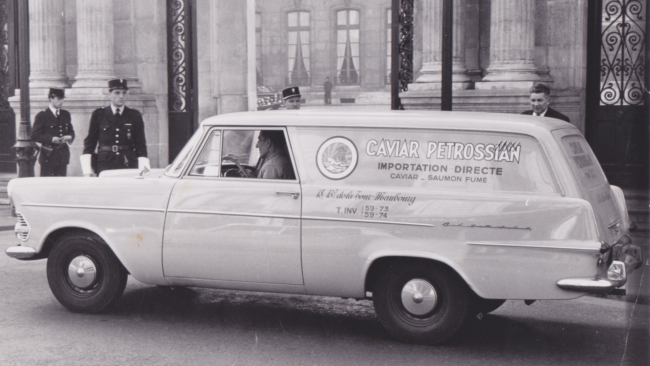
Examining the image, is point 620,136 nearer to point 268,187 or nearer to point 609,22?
point 609,22

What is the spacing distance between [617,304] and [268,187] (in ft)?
11.4

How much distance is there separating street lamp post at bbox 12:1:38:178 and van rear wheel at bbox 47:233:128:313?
24.2 ft

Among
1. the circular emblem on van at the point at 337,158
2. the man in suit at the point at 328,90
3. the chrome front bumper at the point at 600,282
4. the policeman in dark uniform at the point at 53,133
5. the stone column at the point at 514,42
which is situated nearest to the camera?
the chrome front bumper at the point at 600,282

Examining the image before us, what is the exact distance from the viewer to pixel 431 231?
19.9 feet

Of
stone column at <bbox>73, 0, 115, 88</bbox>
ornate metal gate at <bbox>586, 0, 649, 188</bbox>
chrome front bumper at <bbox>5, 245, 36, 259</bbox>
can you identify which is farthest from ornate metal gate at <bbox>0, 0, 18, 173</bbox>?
chrome front bumper at <bbox>5, 245, 36, 259</bbox>

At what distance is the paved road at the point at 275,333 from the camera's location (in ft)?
19.4

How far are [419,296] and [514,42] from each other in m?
7.67

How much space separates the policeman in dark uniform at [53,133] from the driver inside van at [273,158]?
20.9 feet

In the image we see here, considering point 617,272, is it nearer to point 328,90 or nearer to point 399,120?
point 399,120

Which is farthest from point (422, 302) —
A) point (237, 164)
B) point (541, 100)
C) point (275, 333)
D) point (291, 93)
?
point (291, 93)

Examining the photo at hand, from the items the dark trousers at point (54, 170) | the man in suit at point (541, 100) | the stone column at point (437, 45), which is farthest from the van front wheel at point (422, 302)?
the dark trousers at point (54, 170)

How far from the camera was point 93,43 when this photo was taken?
16516 millimetres

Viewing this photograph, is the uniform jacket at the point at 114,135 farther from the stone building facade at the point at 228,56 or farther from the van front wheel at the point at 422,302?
the van front wheel at the point at 422,302

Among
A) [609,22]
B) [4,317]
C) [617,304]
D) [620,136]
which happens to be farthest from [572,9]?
[4,317]
